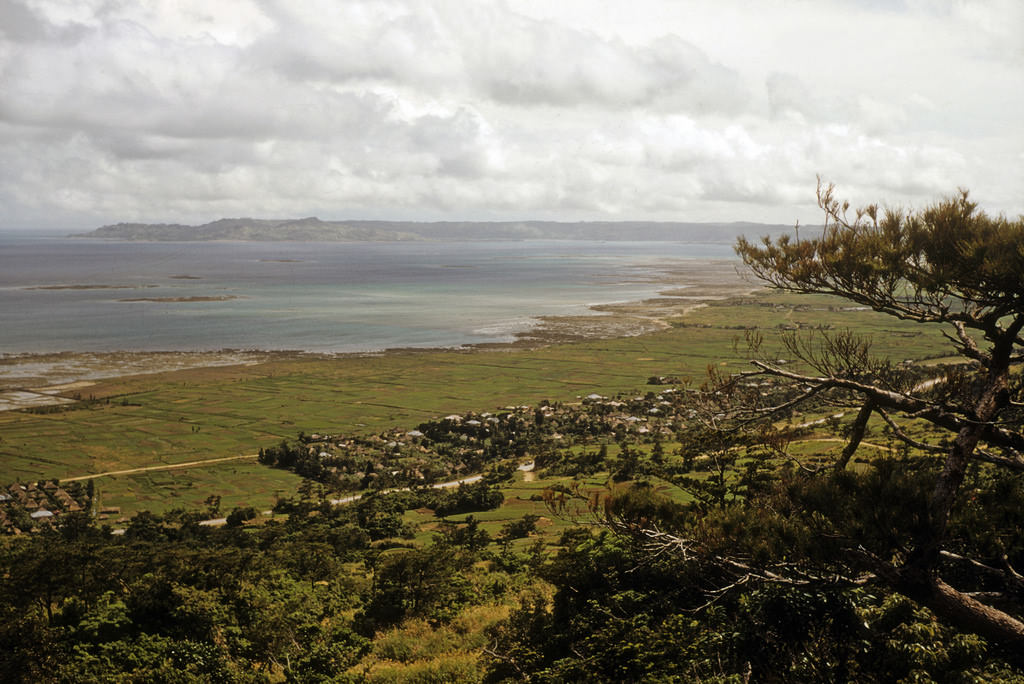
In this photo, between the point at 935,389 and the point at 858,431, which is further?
the point at 935,389

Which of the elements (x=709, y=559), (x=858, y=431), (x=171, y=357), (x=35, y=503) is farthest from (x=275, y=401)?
(x=858, y=431)

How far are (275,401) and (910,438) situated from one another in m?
74.1

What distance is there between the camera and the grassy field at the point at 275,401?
53.0 metres

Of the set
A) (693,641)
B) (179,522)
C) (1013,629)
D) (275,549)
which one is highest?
(1013,629)

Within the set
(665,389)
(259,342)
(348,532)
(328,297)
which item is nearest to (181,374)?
(259,342)

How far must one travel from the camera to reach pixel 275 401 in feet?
249

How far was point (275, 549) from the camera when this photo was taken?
3167 cm

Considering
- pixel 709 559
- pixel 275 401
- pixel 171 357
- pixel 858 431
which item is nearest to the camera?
pixel 858 431

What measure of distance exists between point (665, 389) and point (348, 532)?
55.8m

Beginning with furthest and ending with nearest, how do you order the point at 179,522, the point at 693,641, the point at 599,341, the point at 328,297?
the point at 328,297
the point at 599,341
the point at 179,522
the point at 693,641

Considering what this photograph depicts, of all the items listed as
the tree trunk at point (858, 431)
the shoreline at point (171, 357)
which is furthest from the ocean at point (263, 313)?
the tree trunk at point (858, 431)

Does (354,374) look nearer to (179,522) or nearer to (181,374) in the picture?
Answer: (181,374)

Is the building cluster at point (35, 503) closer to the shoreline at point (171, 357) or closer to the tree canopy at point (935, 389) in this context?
the shoreline at point (171, 357)

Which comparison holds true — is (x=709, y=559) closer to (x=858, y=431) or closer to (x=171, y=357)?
(x=858, y=431)
